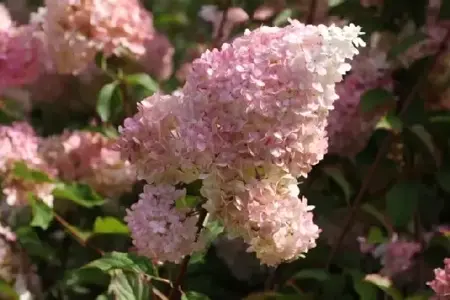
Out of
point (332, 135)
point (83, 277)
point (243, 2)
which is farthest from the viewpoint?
point (243, 2)

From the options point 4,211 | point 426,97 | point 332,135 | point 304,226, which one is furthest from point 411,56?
point 4,211

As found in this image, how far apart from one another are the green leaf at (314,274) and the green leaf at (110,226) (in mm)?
232

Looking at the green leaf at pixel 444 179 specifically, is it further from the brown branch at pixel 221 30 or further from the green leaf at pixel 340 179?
the brown branch at pixel 221 30

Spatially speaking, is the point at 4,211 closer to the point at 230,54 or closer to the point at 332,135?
the point at 332,135

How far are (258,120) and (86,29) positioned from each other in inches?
20.4

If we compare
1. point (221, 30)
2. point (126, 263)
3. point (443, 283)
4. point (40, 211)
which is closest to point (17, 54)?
point (40, 211)

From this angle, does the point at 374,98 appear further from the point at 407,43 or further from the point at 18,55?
the point at 18,55

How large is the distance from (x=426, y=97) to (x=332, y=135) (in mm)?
163

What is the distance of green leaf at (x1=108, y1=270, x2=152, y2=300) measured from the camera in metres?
0.77

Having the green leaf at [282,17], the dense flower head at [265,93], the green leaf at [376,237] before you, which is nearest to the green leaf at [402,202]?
the green leaf at [376,237]

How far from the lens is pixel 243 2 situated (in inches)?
50.7

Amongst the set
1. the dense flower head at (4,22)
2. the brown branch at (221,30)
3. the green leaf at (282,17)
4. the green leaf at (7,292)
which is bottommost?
the green leaf at (7,292)

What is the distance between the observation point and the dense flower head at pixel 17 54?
44.6 inches

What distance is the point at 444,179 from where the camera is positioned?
109cm
